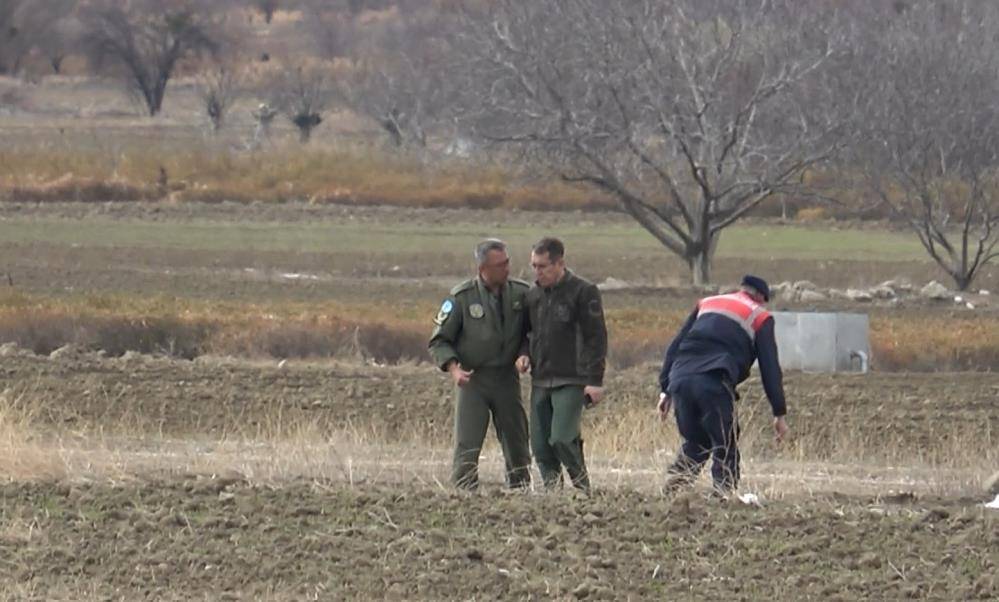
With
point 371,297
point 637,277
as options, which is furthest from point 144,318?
point 637,277

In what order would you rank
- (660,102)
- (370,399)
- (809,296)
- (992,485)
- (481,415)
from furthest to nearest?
1. (660,102)
2. (809,296)
3. (370,399)
4. (992,485)
5. (481,415)

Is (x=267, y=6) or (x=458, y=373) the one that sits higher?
(x=267, y=6)

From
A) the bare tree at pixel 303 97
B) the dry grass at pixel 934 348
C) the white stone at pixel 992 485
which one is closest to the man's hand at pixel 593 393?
the white stone at pixel 992 485

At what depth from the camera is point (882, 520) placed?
9719 mm

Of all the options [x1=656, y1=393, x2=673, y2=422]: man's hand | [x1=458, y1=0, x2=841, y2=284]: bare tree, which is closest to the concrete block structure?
[x1=458, y1=0, x2=841, y2=284]: bare tree

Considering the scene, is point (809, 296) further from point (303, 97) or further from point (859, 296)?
point (303, 97)

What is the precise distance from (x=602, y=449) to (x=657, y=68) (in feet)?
61.1

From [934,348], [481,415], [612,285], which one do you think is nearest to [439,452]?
[481,415]

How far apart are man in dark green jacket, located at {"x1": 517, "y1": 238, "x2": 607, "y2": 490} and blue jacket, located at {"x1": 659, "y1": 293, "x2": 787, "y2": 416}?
1.60ft

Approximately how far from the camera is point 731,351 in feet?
35.8

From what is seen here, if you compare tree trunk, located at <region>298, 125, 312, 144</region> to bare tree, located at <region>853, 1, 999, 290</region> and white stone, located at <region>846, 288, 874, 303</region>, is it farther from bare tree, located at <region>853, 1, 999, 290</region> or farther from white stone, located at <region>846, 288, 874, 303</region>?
white stone, located at <region>846, 288, 874, 303</region>

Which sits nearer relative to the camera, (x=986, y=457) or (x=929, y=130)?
(x=986, y=457)

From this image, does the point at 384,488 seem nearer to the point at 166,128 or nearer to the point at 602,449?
the point at 602,449

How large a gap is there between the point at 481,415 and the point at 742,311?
1.58 metres
